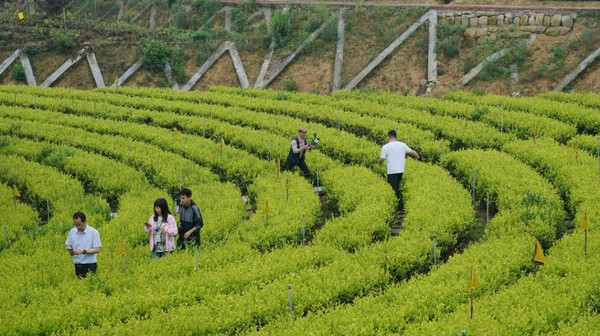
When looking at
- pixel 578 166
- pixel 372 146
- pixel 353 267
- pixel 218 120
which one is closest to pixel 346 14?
pixel 218 120

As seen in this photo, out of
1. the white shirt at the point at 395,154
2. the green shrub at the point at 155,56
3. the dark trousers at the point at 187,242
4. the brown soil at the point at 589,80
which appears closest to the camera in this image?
the dark trousers at the point at 187,242

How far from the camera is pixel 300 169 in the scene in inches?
977

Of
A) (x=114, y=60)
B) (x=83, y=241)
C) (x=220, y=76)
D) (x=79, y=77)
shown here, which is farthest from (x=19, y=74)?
(x=83, y=241)

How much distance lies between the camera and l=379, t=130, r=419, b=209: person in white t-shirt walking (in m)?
21.2

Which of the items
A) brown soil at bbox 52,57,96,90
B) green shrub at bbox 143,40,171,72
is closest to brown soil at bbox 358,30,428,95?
green shrub at bbox 143,40,171,72

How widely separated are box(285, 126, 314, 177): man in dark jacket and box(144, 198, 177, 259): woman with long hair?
664 cm

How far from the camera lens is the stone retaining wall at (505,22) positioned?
37781mm

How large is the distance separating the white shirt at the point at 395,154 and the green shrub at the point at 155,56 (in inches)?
963

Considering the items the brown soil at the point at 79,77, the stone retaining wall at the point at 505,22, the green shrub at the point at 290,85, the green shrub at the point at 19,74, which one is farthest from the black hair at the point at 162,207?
the green shrub at the point at 19,74

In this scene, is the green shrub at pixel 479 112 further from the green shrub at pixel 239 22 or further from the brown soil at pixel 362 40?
the green shrub at pixel 239 22

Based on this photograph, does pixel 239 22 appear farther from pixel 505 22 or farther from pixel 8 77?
pixel 505 22

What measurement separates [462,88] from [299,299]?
77.3ft

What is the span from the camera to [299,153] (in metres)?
23.8

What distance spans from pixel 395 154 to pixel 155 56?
24810 mm
